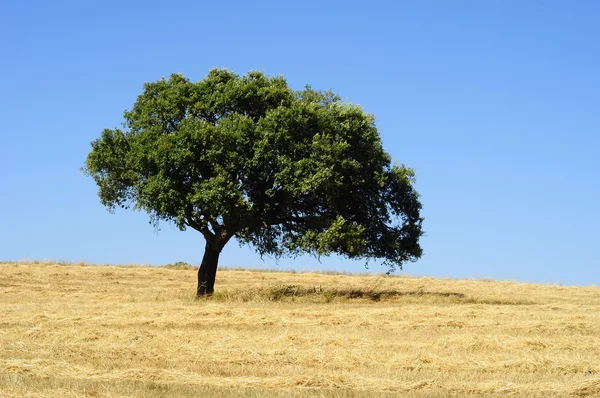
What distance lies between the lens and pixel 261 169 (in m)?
32.8

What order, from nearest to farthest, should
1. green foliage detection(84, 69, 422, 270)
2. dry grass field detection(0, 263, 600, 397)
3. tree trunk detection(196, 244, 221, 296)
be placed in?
1. dry grass field detection(0, 263, 600, 397)
2. green foliage detection(84, 69, 422, 270)
3. tree trunk detection(196, 244, 221, 296)

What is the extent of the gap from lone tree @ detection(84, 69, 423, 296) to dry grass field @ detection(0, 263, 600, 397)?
4.00 m

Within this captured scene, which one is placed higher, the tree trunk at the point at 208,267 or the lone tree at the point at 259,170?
the lone tree at the point at 259,170

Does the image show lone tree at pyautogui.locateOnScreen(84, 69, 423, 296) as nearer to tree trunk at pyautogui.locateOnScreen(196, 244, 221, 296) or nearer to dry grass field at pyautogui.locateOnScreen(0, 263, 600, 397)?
tree trunk at pyautogui.locateOnScreen(196, 244, 221, 296)

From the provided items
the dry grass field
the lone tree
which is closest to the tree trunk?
the lone tree

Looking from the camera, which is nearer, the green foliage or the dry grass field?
the dry grass field

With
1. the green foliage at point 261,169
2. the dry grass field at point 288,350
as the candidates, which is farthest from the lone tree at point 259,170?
the dry grass field at point 288,350

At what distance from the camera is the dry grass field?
13625 mm

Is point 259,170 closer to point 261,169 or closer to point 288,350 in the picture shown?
point 261,169

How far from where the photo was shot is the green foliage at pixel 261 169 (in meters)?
31.9

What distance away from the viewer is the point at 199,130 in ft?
104

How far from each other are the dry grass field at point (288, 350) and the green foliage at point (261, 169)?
4.09 m

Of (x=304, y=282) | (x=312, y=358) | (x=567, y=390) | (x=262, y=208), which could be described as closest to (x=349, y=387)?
(x=312, y=358)

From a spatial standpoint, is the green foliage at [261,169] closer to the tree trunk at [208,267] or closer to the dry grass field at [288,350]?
the tree trunk at [208,267]
